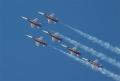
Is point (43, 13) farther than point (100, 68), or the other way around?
point (43, 13)

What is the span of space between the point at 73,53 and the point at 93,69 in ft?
23.7

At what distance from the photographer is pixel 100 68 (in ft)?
346

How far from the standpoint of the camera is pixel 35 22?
357 ft

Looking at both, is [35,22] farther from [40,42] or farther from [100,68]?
[100,68]

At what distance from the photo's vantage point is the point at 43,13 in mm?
112250

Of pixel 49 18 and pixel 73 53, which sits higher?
pixel 49 18

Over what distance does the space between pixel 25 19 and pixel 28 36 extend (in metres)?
5.21

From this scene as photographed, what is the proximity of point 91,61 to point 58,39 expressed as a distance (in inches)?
438

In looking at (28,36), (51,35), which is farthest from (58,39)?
(28,36)

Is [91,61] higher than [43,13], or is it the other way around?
[43,13]

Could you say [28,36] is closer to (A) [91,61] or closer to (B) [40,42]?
(B) [40,42]

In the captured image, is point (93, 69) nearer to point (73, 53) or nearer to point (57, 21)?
point (73, 53)

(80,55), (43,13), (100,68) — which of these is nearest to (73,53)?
(80,55)

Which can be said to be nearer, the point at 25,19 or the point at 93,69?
the point at 93,69
